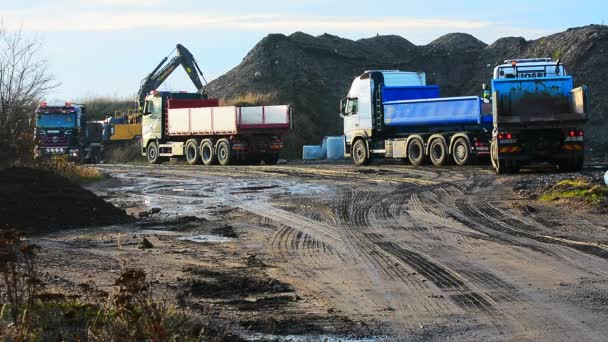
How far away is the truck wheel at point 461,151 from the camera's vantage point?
104 ft

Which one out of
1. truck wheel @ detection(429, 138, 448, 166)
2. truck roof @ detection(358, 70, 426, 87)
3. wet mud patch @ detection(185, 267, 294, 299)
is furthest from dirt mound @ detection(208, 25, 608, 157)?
wet mud patch @ detection(185, 267, 294, 299)

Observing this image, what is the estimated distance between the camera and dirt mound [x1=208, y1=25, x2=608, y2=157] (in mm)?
53719

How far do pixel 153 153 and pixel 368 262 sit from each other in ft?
117

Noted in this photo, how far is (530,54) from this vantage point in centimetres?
5753

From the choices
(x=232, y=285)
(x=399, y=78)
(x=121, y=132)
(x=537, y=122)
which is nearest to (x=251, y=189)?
(x=537, y=122)

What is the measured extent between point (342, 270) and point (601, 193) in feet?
31.5

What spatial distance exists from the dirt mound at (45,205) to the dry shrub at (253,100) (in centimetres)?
3609

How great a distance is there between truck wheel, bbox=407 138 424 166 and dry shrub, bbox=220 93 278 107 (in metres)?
21.4

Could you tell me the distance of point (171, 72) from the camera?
63.3 metres

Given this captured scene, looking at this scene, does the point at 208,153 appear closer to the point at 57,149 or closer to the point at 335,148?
the point at 335,148

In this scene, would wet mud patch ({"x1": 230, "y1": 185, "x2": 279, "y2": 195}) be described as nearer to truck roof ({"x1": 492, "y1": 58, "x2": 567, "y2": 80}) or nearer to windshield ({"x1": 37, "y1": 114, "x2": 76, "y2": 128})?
truck roof ({"x1": 492, "y1": 58, "x2": 567, "y2": 80})

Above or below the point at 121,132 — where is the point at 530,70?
above

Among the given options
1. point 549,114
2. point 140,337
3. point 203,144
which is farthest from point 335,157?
point 140,337

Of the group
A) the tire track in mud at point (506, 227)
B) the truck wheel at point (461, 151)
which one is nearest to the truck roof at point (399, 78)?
the truck wheel at point (461, 151)
